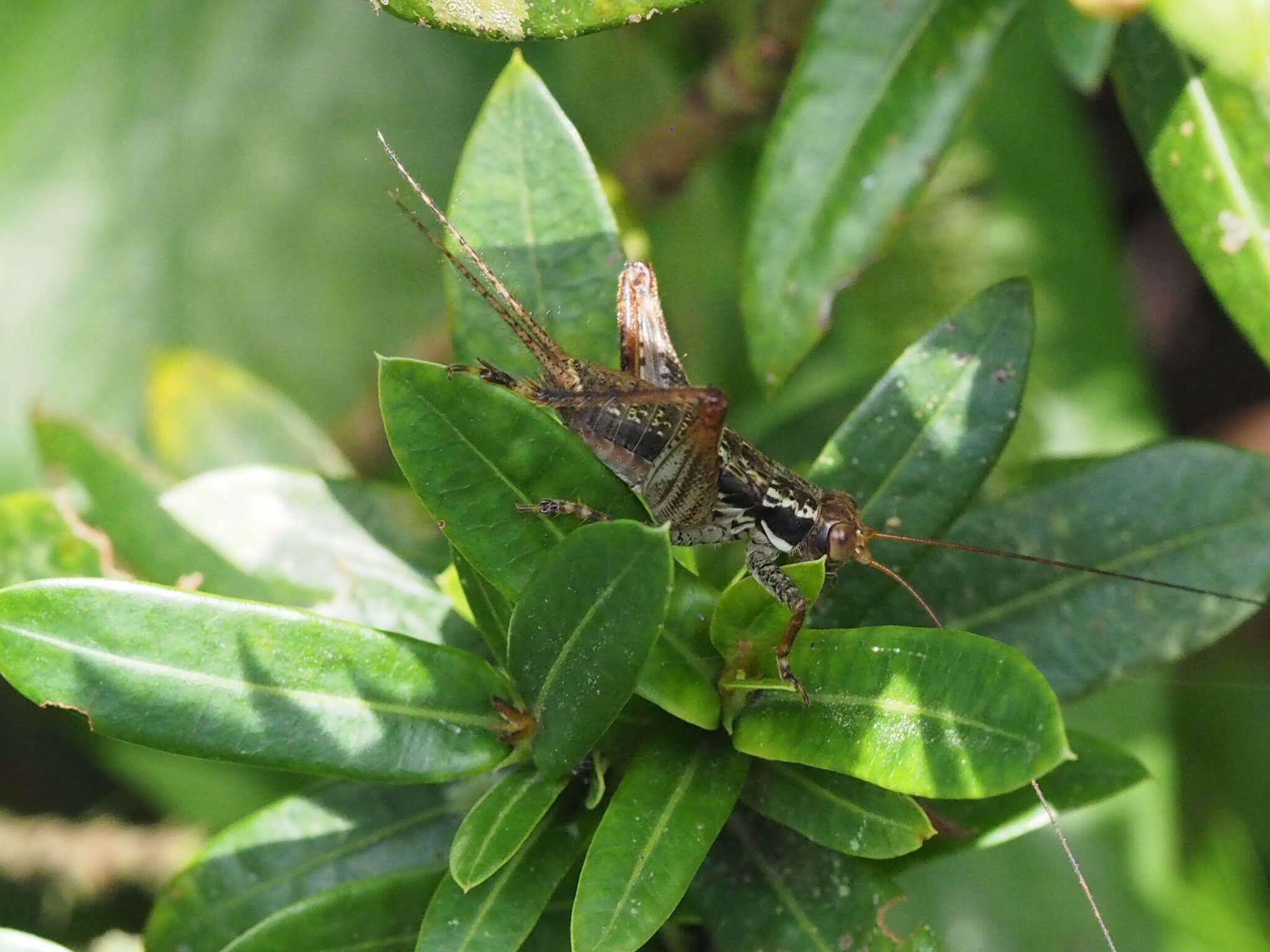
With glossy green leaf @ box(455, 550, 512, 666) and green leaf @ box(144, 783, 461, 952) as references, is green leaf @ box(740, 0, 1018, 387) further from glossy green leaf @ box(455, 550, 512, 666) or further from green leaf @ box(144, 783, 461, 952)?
green leaf @ box(144, 783, 461, 952)

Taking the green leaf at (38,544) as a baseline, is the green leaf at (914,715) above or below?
above

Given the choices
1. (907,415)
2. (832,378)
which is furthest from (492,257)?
(832,378)

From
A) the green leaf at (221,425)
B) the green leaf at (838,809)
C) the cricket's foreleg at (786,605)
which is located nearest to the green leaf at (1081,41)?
the cricket's foreleg at (786,605)

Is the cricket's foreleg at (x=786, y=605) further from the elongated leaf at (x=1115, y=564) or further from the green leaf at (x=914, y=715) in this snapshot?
the elongated leaf at (x=1115, y=564)

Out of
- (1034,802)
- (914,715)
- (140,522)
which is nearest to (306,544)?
(140,522)

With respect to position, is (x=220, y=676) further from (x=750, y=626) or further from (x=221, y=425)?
(x=221, y=425)

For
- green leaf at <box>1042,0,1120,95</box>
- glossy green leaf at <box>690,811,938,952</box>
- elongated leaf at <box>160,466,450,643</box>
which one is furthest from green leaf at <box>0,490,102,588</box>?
green leaf at <box>1042,0,1120,95</box>

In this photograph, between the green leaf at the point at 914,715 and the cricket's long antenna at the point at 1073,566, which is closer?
the green leaf at the point at 914,715
